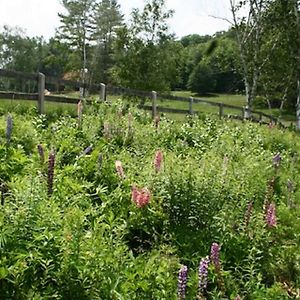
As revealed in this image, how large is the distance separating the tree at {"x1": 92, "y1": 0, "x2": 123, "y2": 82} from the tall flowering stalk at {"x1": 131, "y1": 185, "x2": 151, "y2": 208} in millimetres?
44374

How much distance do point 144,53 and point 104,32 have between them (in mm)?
19066

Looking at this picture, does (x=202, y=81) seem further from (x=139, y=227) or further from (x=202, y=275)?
(x=202, y=275)

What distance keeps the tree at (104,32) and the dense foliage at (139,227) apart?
43.4 meters

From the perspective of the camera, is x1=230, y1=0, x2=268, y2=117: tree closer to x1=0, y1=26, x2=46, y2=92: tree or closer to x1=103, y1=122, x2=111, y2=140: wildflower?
x1=103, y1=122, x2=111, y2=140: wildflower

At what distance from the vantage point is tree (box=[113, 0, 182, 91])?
3256 cm

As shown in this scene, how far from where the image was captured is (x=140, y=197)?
4188 mm

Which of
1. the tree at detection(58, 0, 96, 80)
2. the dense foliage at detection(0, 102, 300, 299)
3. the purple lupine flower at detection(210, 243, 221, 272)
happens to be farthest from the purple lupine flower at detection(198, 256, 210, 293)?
the tree at detection(58, 0, 96, 80)

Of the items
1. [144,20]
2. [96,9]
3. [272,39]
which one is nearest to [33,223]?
[272,39]

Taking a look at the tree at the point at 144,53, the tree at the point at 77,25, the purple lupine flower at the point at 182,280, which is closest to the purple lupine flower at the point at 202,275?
the purple lupine flower at the point at 182,280

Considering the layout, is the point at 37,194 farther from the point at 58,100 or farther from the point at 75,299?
the point at 58,100

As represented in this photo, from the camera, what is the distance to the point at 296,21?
2420cm

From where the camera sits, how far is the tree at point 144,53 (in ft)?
107

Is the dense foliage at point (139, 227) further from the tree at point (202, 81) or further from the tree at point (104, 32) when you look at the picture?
the tree at point (202, 81)

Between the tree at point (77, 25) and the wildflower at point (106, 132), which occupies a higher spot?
the tree at point (77, 25)
